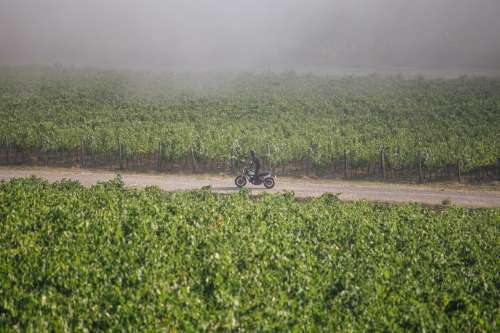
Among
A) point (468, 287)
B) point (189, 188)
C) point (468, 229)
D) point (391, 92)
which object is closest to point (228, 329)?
→ point (468, 287)

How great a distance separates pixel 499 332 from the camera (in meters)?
9.84

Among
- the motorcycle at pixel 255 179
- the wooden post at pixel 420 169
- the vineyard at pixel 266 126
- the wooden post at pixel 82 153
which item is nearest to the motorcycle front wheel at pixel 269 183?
the motorcycle at pixel 255 179

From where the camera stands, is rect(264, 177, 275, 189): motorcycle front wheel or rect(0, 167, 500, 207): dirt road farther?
rect(264, 177, 275, 189): motorcycle front wheel

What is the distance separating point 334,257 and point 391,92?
61575 mm

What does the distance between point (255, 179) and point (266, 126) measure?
69.5 feet

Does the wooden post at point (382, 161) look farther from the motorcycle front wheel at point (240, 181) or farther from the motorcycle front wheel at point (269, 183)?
the motorcycle front wheel at point (240, 181)

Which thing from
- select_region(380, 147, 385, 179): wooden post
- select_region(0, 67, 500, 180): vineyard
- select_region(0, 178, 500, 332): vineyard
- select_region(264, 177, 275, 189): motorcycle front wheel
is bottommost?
select_region(0, 178, 500, 332): vineyard

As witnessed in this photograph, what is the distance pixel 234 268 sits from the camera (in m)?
12.0

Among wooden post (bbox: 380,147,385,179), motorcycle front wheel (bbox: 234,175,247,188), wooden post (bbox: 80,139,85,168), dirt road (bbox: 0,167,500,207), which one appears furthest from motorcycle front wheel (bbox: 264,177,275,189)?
wooden post (bbox: 80,139,85,168)

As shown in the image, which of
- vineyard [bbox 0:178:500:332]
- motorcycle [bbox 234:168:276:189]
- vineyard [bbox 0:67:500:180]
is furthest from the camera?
vineyard [bbox 0:67:500:180]

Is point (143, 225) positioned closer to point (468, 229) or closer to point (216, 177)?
point (468, 229)

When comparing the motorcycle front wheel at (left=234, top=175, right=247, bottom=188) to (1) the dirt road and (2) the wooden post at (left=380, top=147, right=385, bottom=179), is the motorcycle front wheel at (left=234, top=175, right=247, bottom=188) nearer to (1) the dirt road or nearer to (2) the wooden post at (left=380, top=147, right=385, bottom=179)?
(1) the dirt road

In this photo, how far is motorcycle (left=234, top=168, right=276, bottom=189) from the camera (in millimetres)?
27000

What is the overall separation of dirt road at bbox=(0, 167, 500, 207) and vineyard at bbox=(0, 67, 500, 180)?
3417mm
